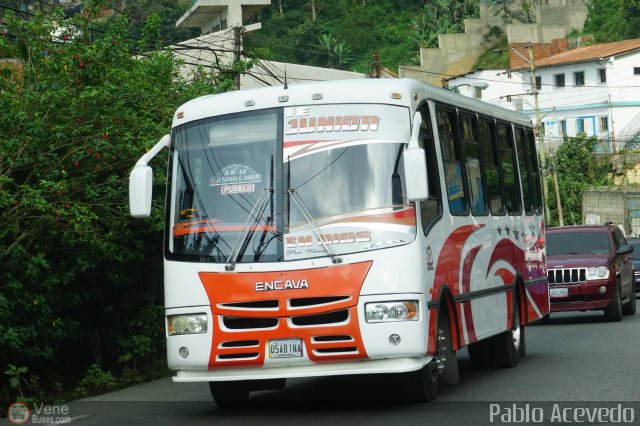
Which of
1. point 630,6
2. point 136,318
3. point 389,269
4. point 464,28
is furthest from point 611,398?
point 464,28

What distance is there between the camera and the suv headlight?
75.0ft

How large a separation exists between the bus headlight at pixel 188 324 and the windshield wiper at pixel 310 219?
1220mm

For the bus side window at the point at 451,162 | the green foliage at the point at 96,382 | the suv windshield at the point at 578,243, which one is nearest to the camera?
the bus side window at the point at 451,162

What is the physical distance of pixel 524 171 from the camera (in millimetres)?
16828

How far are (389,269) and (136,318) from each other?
20.9 ft

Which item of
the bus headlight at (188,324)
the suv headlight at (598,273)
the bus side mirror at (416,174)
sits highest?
the bus side mirror at (416,174)

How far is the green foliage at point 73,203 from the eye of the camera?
44.2 ft

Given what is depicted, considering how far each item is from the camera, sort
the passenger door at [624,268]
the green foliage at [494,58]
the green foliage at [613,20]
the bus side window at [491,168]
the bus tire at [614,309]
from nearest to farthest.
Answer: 1. the bus side window at [491,168]
2. the bus tire at [614,309]
3. the passenger door at [624,268]
4. the green foliage at [613,20]
5. the green foliage at [494,58]

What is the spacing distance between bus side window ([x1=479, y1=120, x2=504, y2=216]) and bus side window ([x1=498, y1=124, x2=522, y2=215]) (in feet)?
1.18

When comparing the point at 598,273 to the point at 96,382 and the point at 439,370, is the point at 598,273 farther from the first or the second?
the point at 439,370

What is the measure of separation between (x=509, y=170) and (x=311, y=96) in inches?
195

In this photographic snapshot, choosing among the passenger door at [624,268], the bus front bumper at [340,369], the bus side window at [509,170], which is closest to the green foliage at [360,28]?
the passenger door at [624,268]

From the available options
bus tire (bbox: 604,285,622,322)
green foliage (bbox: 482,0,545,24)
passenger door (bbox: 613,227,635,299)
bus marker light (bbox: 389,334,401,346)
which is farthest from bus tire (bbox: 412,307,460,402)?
green foliage (bbox: 482,0,545,24)

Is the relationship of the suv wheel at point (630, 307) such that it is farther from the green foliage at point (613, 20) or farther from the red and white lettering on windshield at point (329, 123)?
the green foliage at point (613, 20)
